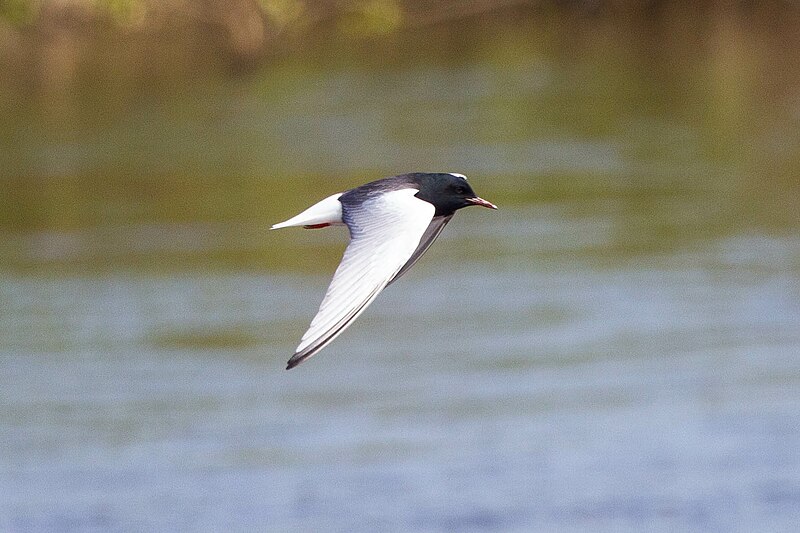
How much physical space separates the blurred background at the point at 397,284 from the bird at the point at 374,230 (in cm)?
980

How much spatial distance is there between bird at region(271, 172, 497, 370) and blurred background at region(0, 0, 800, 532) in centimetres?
980

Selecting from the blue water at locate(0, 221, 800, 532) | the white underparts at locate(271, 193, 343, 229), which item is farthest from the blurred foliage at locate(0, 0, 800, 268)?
the white underparts at locate(271, 193, 343, 229)

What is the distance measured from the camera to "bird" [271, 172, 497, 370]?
589 cm

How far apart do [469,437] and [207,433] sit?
306cm

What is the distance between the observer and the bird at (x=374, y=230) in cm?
589

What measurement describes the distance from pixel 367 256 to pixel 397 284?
20128mm

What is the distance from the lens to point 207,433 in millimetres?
19953

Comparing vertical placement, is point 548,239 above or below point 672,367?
above

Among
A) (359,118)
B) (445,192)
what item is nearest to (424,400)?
(445,192)

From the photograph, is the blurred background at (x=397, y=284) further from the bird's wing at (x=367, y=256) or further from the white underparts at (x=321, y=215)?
the bird's wing at (x=367, y=256)

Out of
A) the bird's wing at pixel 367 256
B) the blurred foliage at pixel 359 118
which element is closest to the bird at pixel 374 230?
the bird's wing at pixel 367 256

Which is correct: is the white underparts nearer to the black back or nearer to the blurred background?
the black back

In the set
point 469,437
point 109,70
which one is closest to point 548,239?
point 469,437

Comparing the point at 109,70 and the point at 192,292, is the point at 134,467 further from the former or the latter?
the point at 109,70
